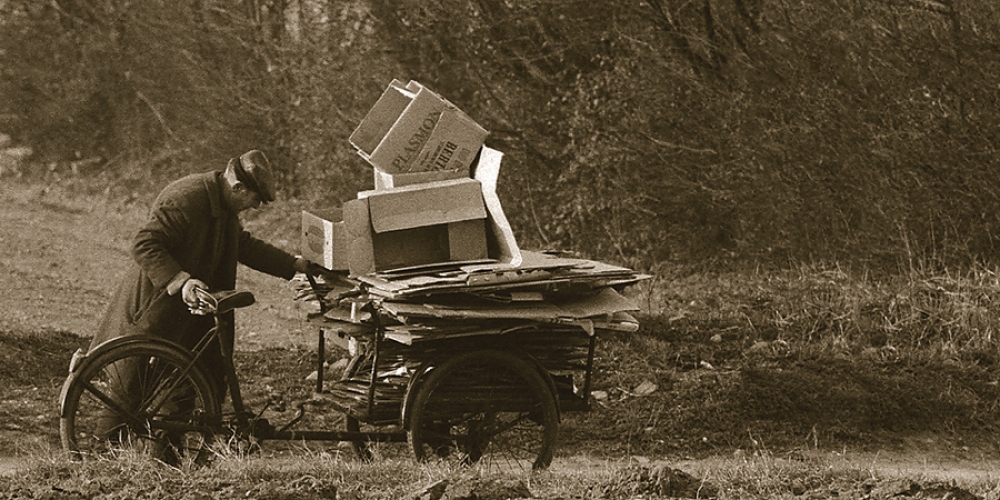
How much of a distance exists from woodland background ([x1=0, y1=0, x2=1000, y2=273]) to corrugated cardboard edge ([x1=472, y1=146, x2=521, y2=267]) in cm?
575

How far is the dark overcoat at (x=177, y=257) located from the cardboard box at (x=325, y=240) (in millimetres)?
136

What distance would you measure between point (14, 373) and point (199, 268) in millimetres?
3265

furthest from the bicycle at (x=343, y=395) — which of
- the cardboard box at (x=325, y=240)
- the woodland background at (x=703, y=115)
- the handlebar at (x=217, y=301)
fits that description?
the woodland background at (x=703, y=115)

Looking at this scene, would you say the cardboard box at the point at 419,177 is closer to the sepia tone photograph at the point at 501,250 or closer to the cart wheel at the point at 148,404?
the sepia tone photograph at the point at 501,250

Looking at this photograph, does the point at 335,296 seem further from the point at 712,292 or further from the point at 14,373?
the point at 712,292

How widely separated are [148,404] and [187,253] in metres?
0.72

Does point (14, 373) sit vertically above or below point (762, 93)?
below

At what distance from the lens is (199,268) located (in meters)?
7.56

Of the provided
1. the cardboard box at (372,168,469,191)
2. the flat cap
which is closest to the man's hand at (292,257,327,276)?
the flat cap

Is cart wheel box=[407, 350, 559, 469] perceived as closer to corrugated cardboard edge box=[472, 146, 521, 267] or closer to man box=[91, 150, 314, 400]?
corrugated cardboard edge box=[472, 146, 521, 267]

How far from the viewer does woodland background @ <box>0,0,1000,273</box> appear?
12.5 m

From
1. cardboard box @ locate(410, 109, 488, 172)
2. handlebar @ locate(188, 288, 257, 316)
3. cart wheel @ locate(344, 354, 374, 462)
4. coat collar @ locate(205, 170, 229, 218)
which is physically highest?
cardboard box @ locate(410, 109, 488, 172)

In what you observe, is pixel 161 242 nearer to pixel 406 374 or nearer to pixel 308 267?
pixel 308 267

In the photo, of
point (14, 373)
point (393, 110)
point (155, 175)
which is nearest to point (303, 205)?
point (155, 175)
